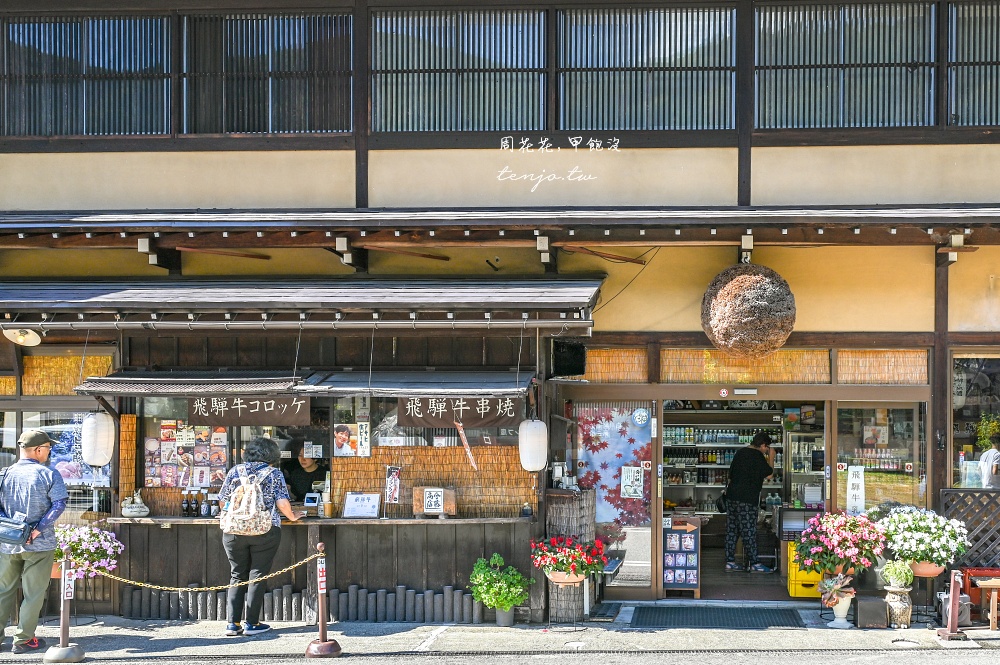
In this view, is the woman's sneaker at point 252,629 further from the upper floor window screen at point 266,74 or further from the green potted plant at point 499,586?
the upper floor window screen at point 266,74

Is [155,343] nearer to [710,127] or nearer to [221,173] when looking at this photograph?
[221,173]

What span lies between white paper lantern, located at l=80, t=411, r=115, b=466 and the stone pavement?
1935 millimetres

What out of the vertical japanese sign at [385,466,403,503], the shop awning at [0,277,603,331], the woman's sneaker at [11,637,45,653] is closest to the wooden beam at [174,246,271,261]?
the shop awning at [0,277,603,331]

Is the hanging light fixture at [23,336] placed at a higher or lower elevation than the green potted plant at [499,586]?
higher

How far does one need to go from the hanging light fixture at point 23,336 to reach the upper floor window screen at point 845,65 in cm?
881

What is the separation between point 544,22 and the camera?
11625 millimetres

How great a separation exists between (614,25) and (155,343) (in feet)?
21.9

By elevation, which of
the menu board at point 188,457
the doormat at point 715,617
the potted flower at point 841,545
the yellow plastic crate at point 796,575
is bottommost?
the doormat at point 715,617

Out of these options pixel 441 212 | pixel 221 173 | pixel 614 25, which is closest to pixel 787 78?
pixel 614 25

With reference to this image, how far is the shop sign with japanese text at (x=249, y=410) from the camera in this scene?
427 inches

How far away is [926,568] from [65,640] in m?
9.06

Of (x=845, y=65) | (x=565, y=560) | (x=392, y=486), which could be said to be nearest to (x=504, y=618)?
(x=565, y=560)

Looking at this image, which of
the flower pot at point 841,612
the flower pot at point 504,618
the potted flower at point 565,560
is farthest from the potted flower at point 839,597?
the flower pot at point 504,618

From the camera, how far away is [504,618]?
35.9 feet
